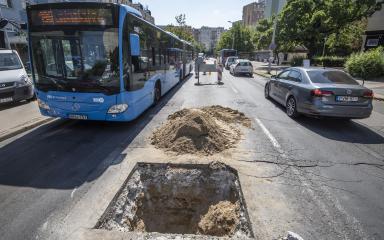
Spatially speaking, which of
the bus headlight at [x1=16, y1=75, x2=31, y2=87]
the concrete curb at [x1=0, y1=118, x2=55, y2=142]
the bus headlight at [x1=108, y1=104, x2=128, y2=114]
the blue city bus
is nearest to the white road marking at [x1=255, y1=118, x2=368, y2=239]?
the bus headlight at [x1=108, y1=104, x2=128, y2=114]

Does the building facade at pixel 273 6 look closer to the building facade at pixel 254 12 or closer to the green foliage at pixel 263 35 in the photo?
the building facade at pixel 254 12

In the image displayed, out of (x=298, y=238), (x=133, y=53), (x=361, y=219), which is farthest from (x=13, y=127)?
(x=361, y=219)

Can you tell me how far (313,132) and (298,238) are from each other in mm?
4950

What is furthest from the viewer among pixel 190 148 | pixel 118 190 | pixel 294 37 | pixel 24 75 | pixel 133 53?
pixel 294 37

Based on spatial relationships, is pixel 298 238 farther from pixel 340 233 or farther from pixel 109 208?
pixel 109 208

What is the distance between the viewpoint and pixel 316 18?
27.8 m

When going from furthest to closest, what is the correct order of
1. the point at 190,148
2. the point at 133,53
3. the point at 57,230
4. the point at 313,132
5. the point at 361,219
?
1. the point at 313,132
2. the point at 133,53
3. the point at 190,148
4. the point at 361,219
5. the point at 57,230

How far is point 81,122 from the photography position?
804 cm

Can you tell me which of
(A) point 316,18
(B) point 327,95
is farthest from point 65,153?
(A) point 316,18

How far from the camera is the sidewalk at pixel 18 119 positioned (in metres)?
6.98

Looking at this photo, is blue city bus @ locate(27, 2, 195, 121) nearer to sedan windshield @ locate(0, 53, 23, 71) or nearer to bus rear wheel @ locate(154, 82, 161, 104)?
bus rear wheel @ locate(154, 82, 161, 104)

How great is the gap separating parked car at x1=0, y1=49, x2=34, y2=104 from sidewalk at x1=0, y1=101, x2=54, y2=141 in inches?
16.1

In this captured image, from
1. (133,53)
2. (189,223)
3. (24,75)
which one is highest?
(133,53)

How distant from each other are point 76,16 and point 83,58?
1.03 metres
